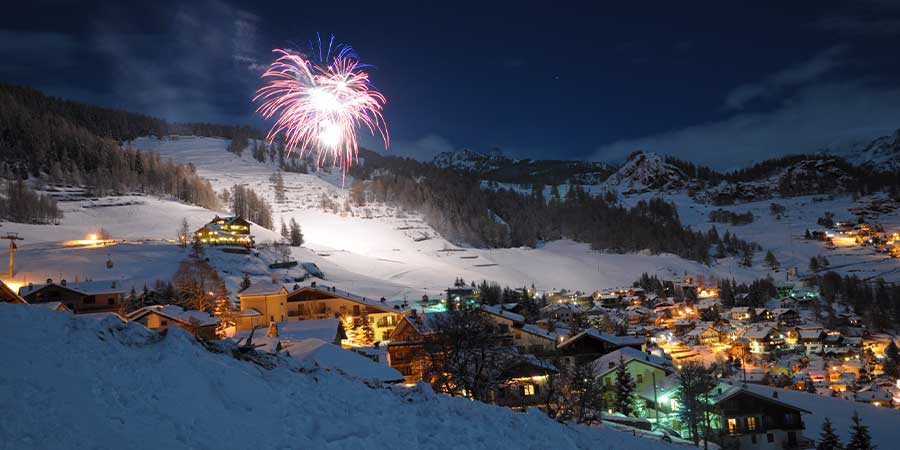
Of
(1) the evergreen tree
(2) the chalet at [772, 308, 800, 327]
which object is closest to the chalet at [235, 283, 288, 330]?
(1) the evergreen tree

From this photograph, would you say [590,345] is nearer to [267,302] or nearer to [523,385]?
[523,385]

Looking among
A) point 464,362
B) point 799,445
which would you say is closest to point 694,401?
point 799,445

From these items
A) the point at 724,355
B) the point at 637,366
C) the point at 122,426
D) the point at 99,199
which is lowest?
the point at 724,355

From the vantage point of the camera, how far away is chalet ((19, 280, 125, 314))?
37656 millimetres

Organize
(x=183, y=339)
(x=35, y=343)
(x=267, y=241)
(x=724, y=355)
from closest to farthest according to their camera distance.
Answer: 1. (x=35, y=343)
2. (x=183, y=339)
3. (x=724, y=355)
4. (x=267, y=241)

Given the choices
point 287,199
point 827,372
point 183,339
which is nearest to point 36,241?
point 287,199

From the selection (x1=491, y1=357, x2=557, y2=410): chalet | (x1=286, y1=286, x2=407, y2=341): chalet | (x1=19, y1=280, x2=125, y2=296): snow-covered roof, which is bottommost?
(x1=491, y1=357, x2=557, y2=410): chalet

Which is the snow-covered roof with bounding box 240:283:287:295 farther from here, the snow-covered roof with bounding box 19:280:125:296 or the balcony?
the balcony

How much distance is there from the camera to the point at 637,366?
32906mm

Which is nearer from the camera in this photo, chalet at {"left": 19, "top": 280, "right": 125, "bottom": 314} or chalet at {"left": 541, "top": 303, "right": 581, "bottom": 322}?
chalet at {"left": 19, "top": 280, "right": 125, "bottom": 314}

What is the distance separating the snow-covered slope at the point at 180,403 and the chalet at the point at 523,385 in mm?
14281

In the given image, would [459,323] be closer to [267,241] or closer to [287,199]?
[267,241]

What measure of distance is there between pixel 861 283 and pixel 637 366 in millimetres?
82892

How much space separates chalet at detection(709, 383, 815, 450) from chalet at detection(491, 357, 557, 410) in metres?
8.59
